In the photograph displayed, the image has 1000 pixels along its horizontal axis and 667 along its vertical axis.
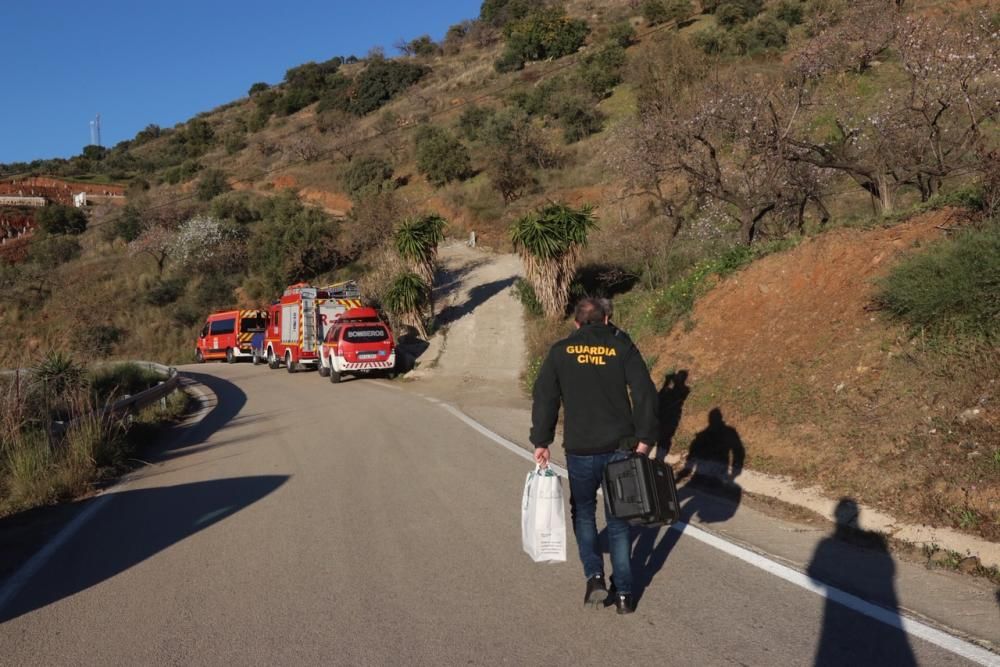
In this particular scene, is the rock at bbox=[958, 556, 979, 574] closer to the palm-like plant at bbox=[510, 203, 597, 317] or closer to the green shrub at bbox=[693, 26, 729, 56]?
the palm-like plant at bbox=[510, 203, 597, 317]

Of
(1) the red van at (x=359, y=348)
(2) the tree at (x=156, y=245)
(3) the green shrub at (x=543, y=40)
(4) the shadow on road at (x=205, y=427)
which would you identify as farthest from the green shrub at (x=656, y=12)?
(4) the shadow on road at (x=205, y=427)

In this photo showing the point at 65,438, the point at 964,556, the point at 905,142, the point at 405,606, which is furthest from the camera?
the point at 905,142

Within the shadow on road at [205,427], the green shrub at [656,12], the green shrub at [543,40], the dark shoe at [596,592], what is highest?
the green shrub at [543,40]

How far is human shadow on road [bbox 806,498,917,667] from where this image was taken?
439 cm

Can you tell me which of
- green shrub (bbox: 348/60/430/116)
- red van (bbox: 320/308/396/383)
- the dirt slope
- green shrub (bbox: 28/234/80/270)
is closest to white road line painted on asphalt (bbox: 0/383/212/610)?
the dirt slope

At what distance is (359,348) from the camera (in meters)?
24.3

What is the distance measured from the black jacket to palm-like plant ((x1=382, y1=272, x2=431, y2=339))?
932 inches

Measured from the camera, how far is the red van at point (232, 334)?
3691 cm

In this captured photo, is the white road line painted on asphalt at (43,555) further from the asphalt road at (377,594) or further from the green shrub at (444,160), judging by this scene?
the green shrub at (444,160)

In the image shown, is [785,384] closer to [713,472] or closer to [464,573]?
[713,472]

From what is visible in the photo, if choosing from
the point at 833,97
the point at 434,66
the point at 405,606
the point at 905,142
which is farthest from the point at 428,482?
the point at 434,66

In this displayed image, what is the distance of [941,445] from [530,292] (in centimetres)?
2205

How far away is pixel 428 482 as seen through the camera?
9547mm

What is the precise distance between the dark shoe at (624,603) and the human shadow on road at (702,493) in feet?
0.98
